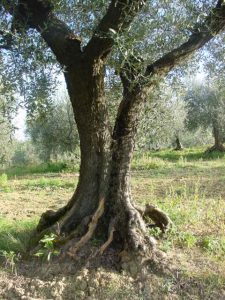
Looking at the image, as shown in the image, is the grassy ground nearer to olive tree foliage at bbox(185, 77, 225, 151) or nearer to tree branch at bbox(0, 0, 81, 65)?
tree branch at bbox(0, 0, 81, 65)

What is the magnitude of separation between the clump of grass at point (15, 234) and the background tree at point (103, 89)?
1.72 feet

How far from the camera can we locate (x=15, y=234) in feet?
21.7

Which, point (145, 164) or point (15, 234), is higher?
point (145, 164)

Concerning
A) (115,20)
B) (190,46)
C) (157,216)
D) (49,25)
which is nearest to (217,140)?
(157,216)

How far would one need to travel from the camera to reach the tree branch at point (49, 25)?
5.57 m

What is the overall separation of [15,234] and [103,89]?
276 cm

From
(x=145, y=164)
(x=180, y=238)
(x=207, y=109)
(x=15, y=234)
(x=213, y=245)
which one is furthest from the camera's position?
(x=207, y=109)

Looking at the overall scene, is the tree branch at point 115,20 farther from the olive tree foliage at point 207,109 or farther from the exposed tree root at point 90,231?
the olive tree foliage at point 207,109

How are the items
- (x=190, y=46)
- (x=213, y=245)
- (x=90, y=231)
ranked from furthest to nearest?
(x=213, y=245)
(x=190, y=46)
(x=90, y=231)

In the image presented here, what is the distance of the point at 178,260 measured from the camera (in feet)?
18.7

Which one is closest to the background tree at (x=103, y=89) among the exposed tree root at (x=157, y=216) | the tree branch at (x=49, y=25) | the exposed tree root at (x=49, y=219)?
the tree branch at (x=49, y=25)

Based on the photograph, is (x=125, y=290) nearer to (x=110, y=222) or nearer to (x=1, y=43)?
(x=110, y=222)

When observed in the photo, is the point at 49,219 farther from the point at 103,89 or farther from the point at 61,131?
the point at 61,131

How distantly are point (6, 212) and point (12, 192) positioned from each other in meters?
3.72
